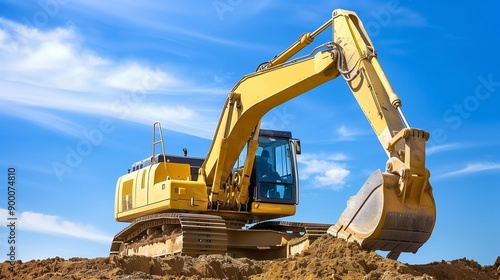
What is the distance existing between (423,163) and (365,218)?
1075mm

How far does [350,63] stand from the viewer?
10484 millimetres

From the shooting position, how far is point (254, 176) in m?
13.6

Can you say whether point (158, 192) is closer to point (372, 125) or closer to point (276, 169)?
point (276, 169)

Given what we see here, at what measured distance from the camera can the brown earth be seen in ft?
27.6

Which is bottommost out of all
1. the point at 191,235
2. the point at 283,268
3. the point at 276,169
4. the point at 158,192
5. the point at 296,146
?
the point at 283,268

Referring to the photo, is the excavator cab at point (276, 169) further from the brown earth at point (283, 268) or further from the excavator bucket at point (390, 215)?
the excavator bucket at point (390, 215)

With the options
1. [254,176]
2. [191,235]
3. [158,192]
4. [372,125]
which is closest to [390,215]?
[372,125]

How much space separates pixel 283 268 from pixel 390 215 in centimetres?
155

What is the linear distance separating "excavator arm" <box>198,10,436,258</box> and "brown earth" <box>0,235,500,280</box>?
1.14 ft

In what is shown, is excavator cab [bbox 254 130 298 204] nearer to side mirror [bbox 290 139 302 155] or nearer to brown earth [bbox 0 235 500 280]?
side mirror [bbox 290 139 302 155]

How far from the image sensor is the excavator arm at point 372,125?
354 inches

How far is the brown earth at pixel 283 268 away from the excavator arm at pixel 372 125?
0.35 meters

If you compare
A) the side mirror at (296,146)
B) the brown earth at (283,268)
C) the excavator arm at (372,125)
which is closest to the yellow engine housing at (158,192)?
the excavator arm at (372,125)

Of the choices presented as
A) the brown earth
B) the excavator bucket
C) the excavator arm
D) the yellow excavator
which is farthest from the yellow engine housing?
the excavator bucket
